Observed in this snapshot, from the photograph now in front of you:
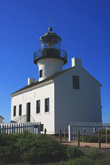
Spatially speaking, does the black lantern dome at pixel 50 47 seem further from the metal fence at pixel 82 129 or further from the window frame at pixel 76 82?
the metal fence at pixel 82 129

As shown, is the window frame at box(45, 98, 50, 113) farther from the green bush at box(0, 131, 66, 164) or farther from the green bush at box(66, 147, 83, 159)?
the green bush at box(66, 147, 83, 159)

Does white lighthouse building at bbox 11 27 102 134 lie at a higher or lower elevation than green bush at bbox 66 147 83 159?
higher

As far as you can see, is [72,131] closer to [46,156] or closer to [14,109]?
[46,156]

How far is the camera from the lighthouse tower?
25.2m

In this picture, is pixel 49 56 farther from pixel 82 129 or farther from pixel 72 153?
pixel 72 153

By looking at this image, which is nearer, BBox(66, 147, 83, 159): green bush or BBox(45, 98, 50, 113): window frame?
BBox(66, 147, 83, 159): green bush

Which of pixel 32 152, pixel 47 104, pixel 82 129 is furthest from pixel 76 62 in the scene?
pixel 32 152

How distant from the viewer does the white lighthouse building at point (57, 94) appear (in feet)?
68.2

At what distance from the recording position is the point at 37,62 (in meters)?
26.5

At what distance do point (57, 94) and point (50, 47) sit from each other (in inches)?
285

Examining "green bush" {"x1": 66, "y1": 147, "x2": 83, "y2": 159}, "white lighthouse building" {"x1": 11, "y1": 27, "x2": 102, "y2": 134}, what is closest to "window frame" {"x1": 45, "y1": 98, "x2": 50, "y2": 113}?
"white lighthouse building" {"x1": 11, "y1": 27, "x2": 102, "y2": 134}

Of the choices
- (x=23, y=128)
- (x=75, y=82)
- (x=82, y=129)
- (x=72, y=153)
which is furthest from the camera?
(x=75, y=82)

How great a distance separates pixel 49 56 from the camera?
984 inches

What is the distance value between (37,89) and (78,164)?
1734 centimetres
